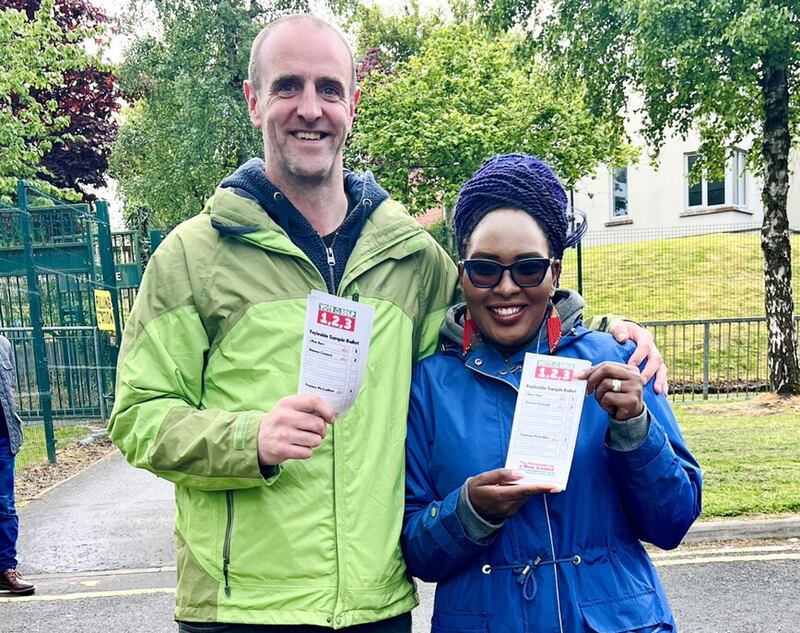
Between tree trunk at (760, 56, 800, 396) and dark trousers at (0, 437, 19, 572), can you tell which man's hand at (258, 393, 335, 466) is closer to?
dark trousers at (0, 437, 19, 572)

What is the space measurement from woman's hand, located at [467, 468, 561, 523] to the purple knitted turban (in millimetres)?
633

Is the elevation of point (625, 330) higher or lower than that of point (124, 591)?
higher

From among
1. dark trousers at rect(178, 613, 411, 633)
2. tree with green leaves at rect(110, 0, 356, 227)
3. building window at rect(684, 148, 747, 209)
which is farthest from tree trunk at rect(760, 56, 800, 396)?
building window at rect(684, 148, 747, 209)

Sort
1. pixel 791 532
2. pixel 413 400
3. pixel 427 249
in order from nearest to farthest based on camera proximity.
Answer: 1. pixel 413 400
2. pixel 427 249
3. pixel 791 532

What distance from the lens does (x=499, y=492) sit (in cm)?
176

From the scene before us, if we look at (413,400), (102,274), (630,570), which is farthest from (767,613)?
(102,274)

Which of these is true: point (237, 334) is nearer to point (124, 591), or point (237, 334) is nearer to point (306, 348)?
point (306, 348)

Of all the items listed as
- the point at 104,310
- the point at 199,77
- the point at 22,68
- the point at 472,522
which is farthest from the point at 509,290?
the point at 199,77

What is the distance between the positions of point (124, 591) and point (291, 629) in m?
3.82

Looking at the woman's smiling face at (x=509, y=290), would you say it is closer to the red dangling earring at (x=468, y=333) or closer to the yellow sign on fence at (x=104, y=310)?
the red dangling earring at (x=468, y=333)

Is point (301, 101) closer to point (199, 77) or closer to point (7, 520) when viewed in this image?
point (7, 520)

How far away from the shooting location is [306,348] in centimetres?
171

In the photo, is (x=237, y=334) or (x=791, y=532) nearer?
(x=237, y=334)

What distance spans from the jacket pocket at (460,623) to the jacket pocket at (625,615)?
0.79 ft
